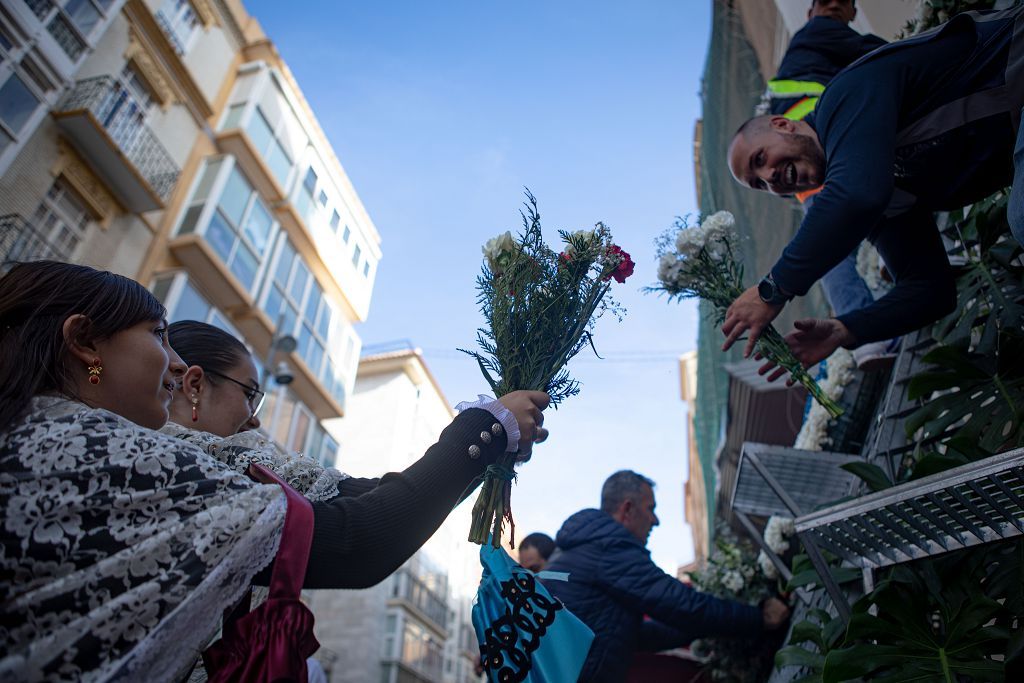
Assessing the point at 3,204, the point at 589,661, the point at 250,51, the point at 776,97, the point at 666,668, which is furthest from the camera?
the point at 250,51

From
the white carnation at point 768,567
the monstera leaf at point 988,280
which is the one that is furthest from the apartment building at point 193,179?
the monstera leaf at point 988,280

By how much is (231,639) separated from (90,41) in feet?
48.4

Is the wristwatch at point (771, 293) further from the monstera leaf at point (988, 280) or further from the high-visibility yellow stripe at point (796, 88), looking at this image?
the high-visibility yellow stripe at point (796, 88)

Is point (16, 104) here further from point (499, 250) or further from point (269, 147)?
point (499, 250)

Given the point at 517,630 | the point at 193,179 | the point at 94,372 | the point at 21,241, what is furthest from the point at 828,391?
the point at 193,179

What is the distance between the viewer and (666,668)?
4.71 m

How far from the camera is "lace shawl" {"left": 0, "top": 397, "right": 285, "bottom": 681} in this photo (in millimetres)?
1296

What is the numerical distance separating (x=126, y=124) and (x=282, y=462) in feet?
48.5

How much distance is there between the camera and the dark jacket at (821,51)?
3549 mm

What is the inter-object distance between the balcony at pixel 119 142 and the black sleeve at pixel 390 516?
13784mm

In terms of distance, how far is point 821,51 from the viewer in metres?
3.63

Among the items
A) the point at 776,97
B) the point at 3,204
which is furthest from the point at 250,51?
the point at 776,97

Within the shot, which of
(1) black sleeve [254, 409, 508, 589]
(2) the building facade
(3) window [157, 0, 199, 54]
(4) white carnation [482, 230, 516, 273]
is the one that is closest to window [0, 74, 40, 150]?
(3) window [157, 0, 199, 54]

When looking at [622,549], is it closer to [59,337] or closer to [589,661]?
[589,661]
